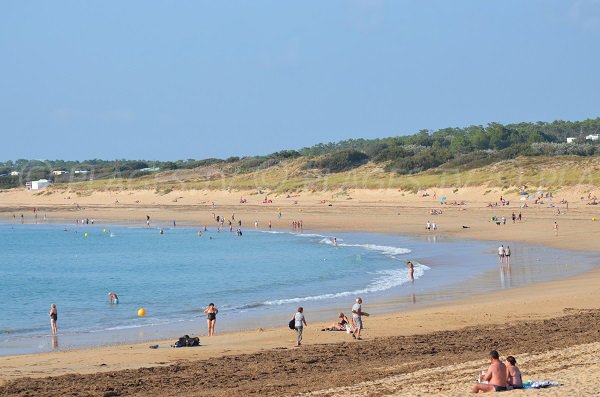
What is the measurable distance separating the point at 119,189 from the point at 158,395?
9426 cm

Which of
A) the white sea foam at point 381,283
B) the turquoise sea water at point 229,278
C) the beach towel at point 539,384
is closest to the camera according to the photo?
the beach towel at point 539,384

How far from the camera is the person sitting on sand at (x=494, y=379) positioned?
11.9 meters

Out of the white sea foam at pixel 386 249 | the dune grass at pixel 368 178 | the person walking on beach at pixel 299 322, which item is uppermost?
the dune grass at pixel 368 178

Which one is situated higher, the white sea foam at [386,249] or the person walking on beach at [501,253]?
the person walking on beach at [501,253]

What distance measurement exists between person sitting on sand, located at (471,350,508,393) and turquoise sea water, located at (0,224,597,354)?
38.1ft

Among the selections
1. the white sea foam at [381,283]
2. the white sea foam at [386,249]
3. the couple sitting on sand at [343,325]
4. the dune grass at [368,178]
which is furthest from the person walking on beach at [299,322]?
the dune grass at [368,178]

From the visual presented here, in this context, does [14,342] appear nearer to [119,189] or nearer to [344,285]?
[344,285]

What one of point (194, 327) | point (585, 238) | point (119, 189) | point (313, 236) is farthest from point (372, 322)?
point (119, 189)

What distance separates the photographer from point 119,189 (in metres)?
106

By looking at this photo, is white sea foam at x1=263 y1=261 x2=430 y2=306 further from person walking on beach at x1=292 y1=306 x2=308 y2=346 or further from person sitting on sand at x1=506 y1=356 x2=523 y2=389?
person sitting on sand at x1=506 y1=356 x2=523 y2=389

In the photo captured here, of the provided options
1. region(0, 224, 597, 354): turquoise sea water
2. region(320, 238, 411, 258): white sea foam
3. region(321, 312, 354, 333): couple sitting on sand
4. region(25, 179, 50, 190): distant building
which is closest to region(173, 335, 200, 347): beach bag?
region(0, 224, 597, 354): turquoise sea water

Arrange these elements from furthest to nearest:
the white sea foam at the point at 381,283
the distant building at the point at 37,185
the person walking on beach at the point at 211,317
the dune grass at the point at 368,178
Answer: the distant building at the point at 37,185, the dune grass at the point at 368,178, the white sea foam at the point at 381,283, the person walking on beach at the point at 211,317

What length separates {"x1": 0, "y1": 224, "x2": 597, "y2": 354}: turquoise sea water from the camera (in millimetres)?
25091

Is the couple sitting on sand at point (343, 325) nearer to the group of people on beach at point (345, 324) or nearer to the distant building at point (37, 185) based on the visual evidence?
the group of people on beach at point (345, 324)
